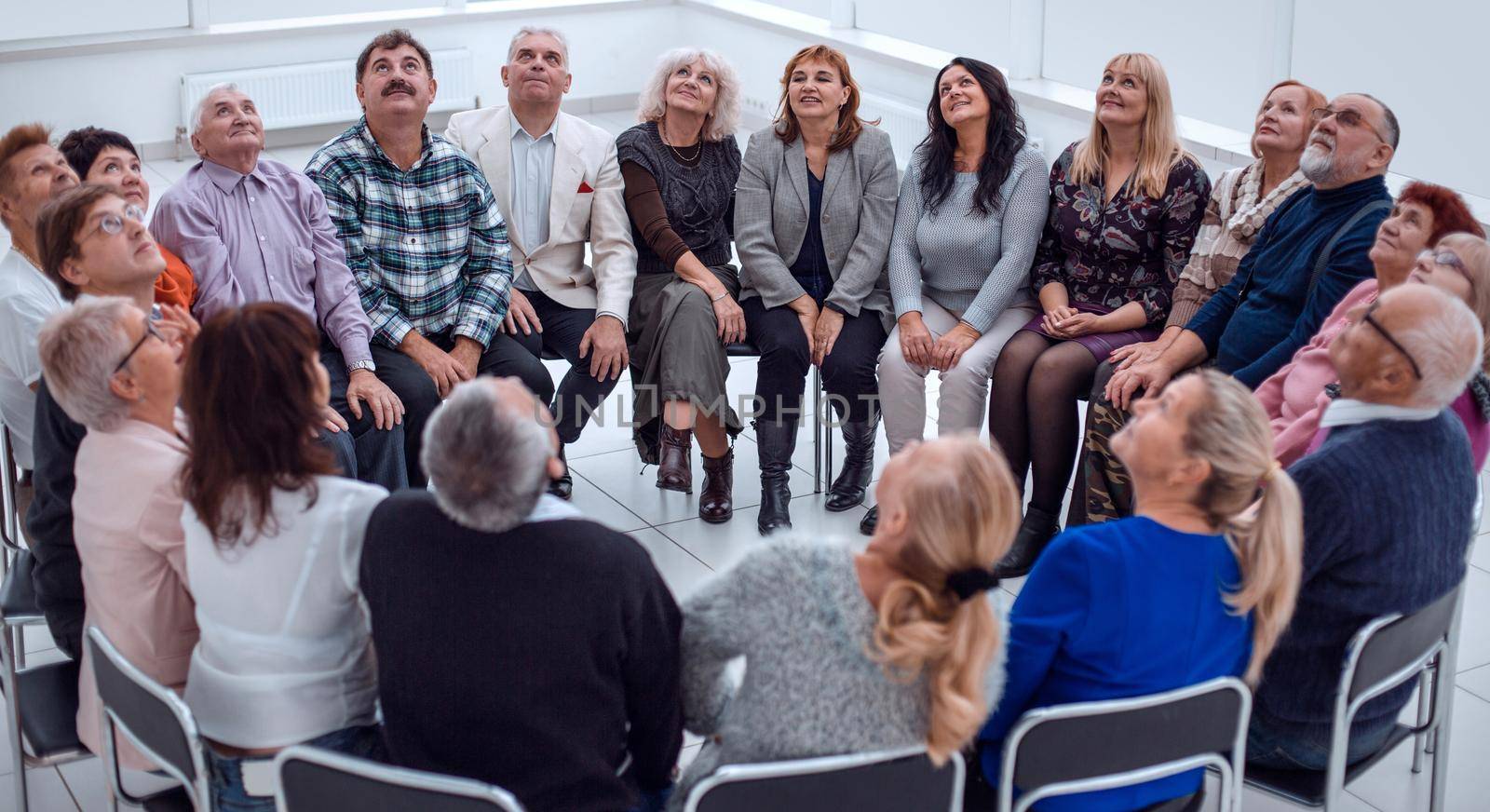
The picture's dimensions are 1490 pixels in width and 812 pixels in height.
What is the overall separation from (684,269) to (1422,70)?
9.99ft

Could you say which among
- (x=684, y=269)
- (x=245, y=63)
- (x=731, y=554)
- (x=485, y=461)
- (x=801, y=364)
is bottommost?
(x=731, y=554)

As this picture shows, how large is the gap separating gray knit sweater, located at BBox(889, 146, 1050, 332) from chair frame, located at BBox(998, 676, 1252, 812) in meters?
2.04

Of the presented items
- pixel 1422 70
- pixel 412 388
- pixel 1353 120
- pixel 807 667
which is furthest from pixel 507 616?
pixel 1422 70

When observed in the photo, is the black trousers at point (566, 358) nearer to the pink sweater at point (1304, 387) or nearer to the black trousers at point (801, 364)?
the black trousers at point (801, 364)

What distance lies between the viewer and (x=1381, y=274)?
3197 millimetres

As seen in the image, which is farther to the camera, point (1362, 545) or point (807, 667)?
point (1362, 545)

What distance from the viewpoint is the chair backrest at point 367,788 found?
→ 5.77ft

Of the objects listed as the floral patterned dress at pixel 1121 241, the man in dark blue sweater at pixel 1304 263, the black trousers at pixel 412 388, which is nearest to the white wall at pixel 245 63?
the black trousers at pixel 412 388

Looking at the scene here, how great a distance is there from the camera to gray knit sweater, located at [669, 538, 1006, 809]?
6.15 ft

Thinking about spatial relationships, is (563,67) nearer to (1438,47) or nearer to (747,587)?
(747,587)

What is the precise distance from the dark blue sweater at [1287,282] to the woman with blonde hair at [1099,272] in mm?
241

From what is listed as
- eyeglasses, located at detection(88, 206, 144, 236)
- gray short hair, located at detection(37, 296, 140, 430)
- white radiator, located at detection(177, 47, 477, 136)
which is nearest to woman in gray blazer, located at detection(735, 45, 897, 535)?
eyeglasses, located at detection(88, 206, 144, 236)

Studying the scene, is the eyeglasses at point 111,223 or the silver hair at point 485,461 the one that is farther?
the eyeglasses at point 111,223

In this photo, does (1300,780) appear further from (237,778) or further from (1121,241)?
(1121,241)
